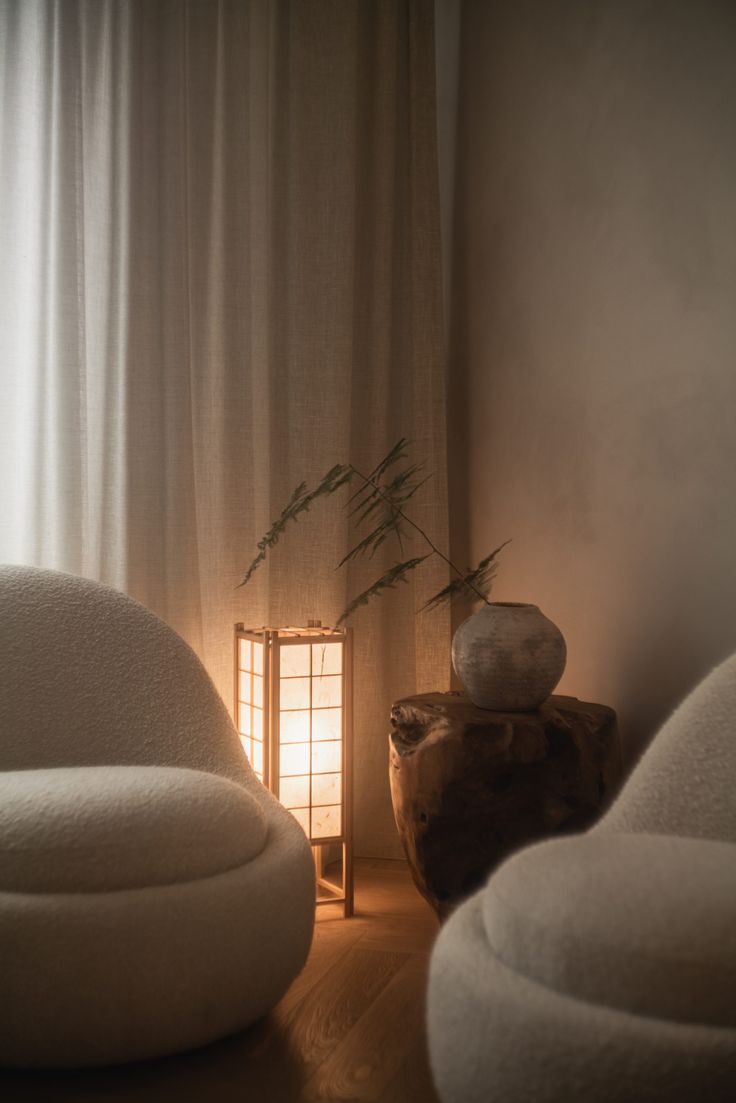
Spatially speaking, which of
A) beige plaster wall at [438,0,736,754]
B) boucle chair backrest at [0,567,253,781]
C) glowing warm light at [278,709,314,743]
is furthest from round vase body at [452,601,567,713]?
boucle chair backrest at [0,567,253,781]

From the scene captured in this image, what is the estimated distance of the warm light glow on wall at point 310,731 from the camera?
226 cm

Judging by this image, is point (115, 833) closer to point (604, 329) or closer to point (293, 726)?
point (293, 726)

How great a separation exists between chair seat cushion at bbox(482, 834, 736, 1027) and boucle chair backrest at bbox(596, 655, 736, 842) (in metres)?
0.17

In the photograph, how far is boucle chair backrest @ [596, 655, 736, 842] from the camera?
1.32 meters

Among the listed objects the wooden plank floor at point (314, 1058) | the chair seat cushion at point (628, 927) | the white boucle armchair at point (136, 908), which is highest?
the chair seat cushion at point (628, 927)

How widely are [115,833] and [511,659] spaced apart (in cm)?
92

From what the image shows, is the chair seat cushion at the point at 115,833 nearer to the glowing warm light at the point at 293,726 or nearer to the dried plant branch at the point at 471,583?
the glowing warm light at the point at 293,726

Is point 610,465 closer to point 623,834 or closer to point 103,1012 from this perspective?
point 623,834

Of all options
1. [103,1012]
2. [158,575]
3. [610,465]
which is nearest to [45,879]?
[103,1012]

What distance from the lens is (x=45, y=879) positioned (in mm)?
1438

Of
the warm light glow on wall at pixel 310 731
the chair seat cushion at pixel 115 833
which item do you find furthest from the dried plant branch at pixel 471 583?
the chair seat cushion at pixel 115 833

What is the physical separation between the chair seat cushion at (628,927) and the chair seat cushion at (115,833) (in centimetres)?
53

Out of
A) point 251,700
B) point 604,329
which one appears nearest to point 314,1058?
point 251,700

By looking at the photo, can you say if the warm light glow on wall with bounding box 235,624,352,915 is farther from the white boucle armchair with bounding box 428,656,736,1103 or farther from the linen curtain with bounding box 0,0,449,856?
the white boucle armchair with bounding box 428,656,736,1103
